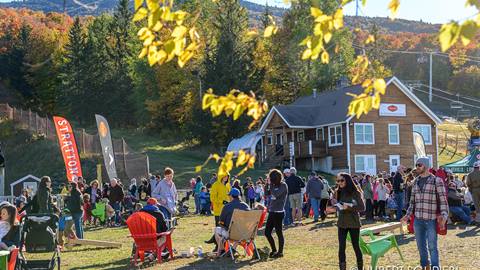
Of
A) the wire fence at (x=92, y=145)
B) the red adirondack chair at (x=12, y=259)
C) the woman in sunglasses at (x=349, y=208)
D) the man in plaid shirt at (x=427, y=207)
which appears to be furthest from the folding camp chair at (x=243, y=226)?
the wire fence at (x=92, y=145)

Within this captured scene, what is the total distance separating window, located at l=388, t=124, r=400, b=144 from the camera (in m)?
46.3

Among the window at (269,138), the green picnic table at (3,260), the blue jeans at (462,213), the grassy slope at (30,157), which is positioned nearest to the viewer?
the green picnic table at (3,260)

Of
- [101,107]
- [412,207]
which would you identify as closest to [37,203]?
[412,207]

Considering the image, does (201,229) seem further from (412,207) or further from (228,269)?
(412,207)

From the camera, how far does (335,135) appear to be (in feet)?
152

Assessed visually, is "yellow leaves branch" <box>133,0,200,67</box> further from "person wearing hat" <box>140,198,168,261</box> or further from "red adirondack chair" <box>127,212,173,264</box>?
"person wearing hat" <box>140,198,168,261</box>

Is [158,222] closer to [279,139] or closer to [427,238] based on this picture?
[427,238]

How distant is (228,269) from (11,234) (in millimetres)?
3524

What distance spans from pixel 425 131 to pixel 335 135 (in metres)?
6.56

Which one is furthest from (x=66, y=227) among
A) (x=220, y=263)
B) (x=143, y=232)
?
(x=220, y=263)

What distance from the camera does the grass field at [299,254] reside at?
458 inches

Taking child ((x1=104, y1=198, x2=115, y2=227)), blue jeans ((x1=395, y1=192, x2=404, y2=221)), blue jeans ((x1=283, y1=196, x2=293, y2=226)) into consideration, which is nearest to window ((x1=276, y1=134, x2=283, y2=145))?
child ((x1=104, y1=198, x2=115, y2=227))

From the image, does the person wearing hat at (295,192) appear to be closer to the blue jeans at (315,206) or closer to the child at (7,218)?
the blue jeans at (315,206)

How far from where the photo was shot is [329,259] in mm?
12344
